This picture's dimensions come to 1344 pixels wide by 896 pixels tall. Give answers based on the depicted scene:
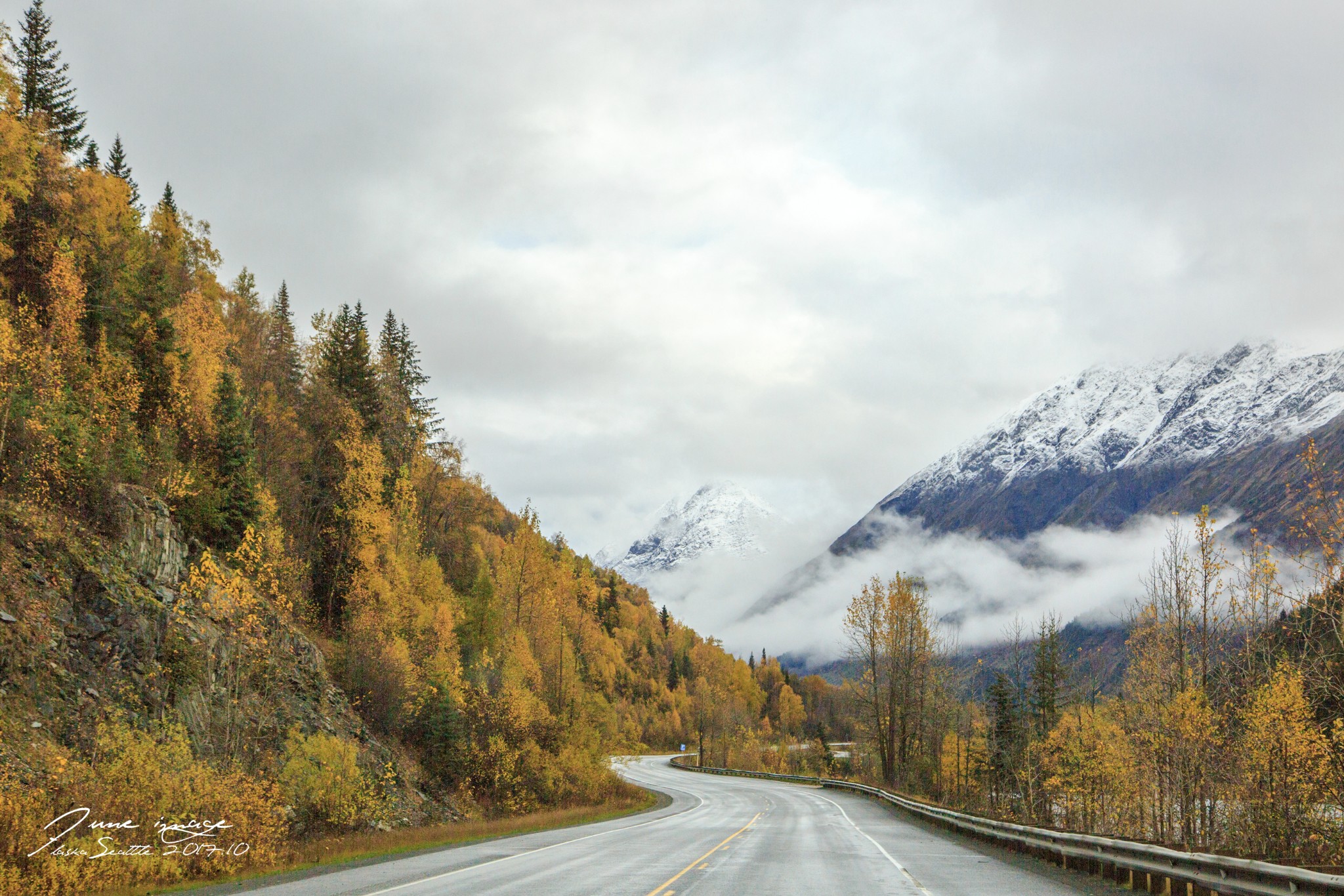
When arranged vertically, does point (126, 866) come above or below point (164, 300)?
below

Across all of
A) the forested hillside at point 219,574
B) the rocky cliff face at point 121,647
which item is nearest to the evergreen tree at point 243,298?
the forested hillside at point 219,574

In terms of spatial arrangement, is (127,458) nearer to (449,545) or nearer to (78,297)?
(78,297)

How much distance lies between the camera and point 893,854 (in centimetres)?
2306

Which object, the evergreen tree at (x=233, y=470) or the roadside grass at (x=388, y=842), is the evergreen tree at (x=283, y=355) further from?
the roadside grass at (x=388, y=842)

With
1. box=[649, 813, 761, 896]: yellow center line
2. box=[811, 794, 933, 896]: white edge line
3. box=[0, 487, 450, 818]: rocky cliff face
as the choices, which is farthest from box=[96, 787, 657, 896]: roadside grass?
box=[811, 794, 933, 896]: white edge line

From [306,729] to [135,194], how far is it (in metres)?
43.4

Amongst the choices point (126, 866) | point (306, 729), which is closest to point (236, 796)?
point (126, 866)

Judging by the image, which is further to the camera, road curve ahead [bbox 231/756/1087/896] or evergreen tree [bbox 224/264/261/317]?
evergreen tree [bbox 224/264/261/317]

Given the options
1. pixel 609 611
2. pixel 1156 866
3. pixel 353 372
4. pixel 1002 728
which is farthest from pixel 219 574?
pixel 609 611

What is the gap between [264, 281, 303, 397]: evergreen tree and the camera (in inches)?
2384

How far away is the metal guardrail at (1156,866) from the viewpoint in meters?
11.5

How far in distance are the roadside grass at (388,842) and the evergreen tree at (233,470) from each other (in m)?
14.3

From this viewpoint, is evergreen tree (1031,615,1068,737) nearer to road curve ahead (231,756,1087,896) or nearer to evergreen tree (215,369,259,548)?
road curve ahead (231,756,1087,896)

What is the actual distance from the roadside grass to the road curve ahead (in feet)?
4.90
